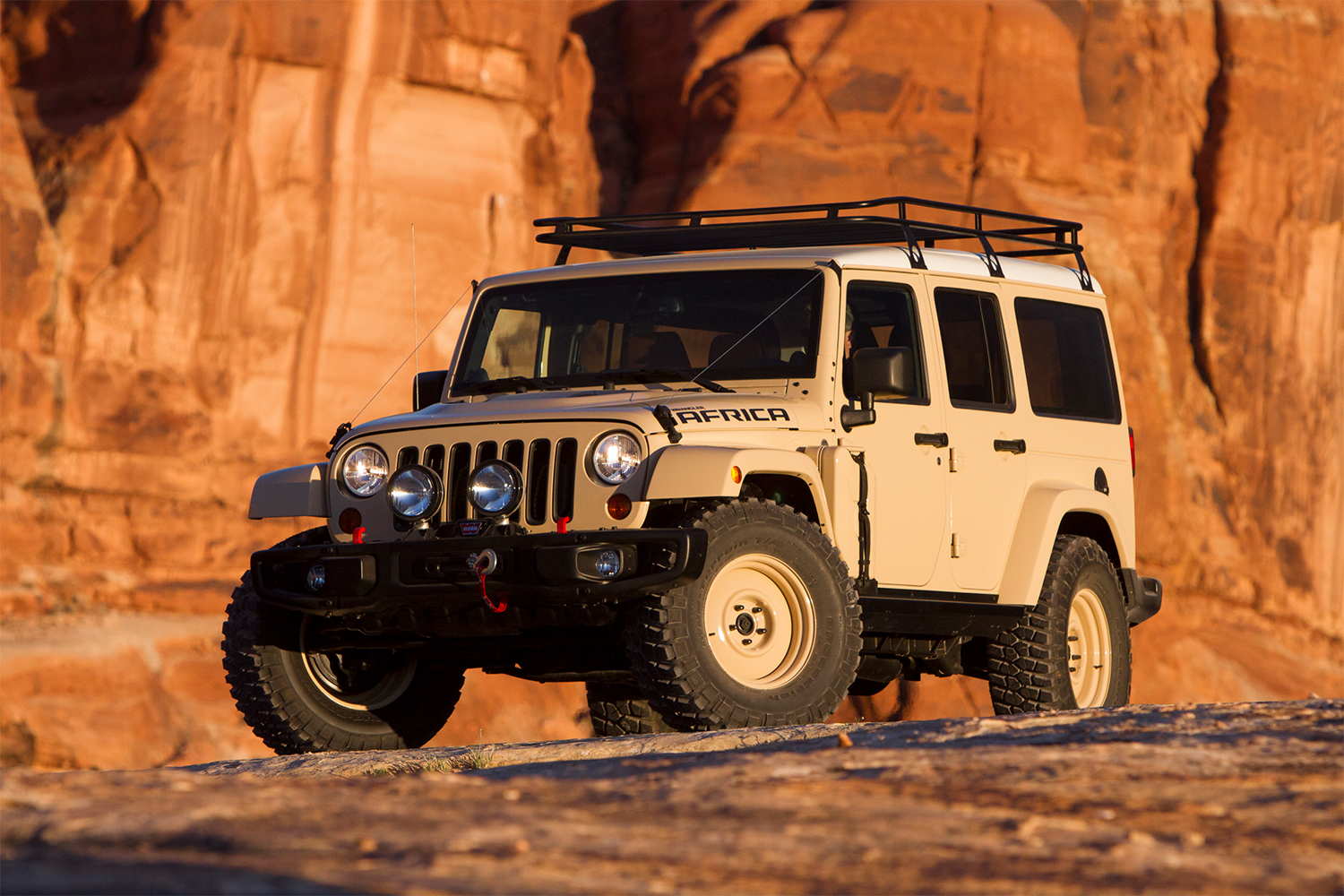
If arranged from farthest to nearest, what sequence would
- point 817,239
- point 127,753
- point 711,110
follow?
point 711,110 < point 127,753 < point 817,239

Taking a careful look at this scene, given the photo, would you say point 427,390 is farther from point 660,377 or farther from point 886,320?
point 886,320

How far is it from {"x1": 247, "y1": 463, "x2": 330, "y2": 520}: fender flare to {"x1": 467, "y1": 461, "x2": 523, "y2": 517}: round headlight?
916 mm

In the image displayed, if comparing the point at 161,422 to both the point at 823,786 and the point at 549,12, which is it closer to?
the point at 549,12

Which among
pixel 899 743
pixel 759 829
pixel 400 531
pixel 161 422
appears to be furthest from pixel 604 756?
pixel 161 422

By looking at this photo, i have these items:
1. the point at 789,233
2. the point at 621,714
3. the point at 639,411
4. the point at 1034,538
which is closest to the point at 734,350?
the point at 639,411

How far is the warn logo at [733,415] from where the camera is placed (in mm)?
7652

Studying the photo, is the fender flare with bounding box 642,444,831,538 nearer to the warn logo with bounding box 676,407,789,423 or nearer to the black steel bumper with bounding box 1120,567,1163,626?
the warn logo with bounding box 676,407,789,423

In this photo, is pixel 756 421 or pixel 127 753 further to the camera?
pixel 127 753

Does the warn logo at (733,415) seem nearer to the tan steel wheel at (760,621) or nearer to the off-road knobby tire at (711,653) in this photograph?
the off-road knobby tire at (711,653)

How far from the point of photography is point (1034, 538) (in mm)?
9164

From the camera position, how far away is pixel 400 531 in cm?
786

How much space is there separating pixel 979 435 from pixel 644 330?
171 centimetres

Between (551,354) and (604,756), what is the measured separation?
288 centimetres

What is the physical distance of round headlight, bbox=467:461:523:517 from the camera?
7.59m
